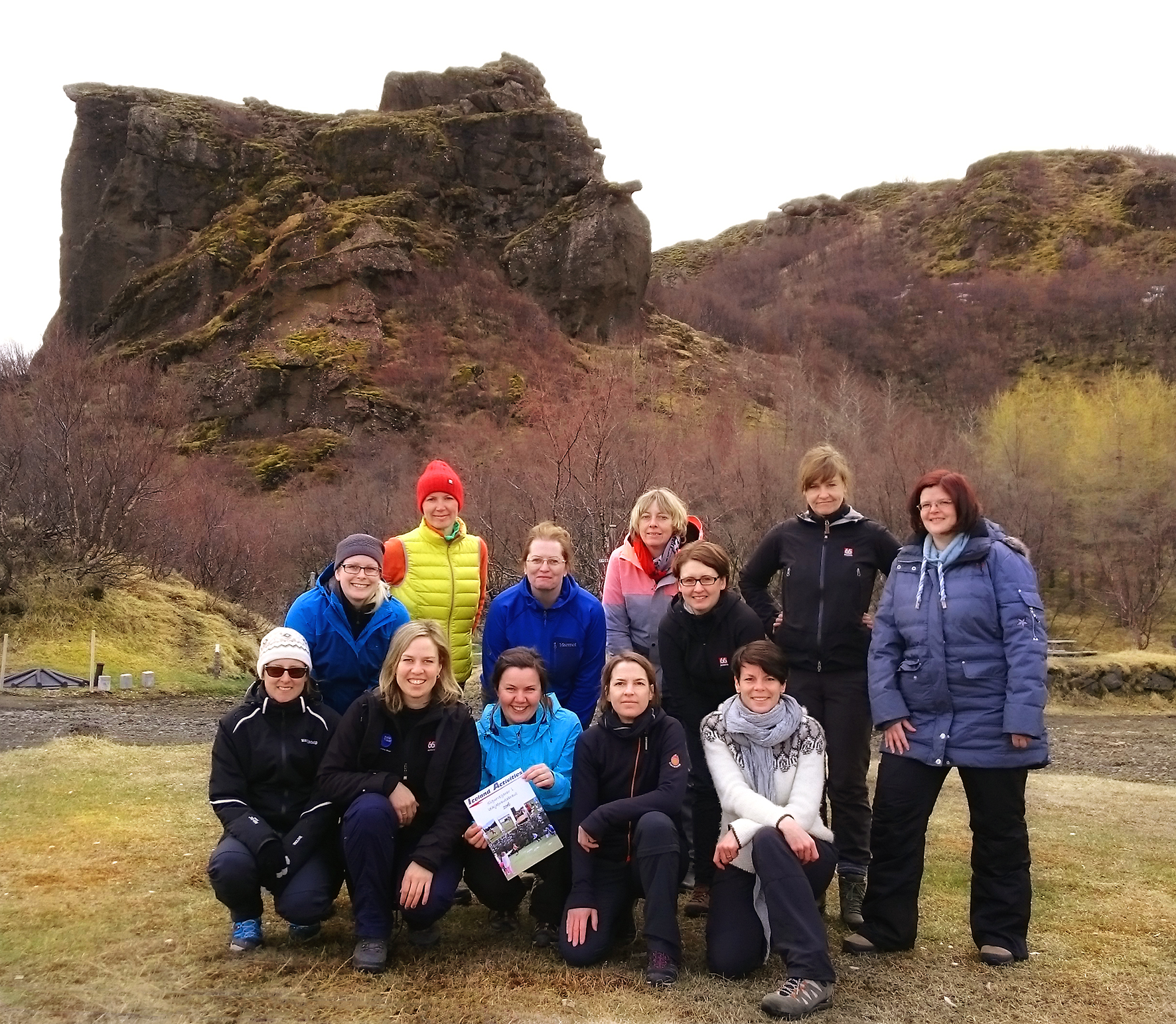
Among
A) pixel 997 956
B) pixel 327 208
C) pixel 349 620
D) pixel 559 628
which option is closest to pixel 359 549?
pixel 349 620

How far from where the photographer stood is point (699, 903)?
4.96m

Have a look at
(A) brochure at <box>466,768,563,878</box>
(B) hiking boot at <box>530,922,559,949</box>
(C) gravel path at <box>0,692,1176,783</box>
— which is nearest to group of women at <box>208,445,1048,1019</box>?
(B) hiking boot at <box>530,922,559,949</box>

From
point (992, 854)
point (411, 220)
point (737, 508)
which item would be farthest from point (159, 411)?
point (992, 854)

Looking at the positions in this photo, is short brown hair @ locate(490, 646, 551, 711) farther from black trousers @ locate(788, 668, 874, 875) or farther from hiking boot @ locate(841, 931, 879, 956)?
hiking boot @ locate(841, 931, 879, 956)

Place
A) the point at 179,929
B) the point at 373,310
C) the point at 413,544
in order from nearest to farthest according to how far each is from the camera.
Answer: the point at 179,929 → the point at 413,544 → the point at 373,310

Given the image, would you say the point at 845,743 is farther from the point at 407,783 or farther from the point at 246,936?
the point at 246,936

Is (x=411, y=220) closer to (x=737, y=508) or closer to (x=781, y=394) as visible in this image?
(x=781, y=394)

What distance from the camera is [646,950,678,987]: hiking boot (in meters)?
4.03

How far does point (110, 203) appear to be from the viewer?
1962 inches

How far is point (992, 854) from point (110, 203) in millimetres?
54884

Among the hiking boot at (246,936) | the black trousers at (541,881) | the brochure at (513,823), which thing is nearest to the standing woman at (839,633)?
the black trousers at (541,881)

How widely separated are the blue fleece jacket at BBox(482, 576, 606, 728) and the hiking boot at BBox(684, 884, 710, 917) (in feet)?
3.38

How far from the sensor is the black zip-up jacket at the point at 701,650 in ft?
16.2

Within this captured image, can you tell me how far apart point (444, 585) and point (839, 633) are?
225cm
